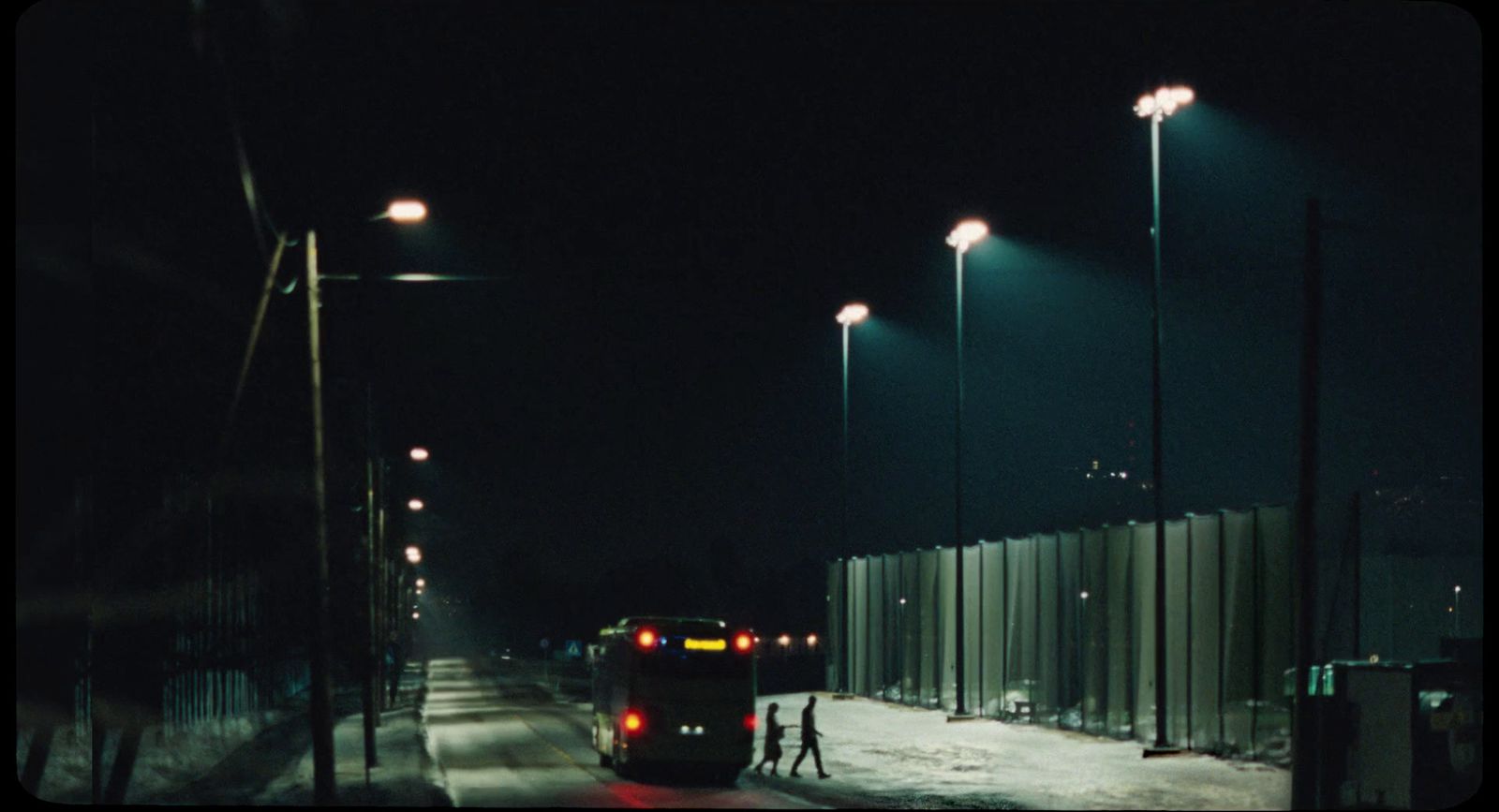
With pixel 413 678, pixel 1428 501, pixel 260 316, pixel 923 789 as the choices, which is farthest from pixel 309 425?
pixel 413 678

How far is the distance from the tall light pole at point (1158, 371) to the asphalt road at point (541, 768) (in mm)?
7237

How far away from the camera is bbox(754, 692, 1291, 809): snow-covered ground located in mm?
25453

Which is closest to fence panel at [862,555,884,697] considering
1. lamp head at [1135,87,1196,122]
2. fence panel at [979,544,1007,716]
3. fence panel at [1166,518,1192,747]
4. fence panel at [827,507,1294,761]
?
fence panel at [827,507,1294,761]

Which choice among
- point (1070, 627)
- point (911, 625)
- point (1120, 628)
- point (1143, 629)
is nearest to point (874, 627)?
point (911, 625)

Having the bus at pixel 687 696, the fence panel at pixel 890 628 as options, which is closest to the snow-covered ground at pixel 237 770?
the bus at pixel 687 696

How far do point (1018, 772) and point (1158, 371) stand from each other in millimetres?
7826

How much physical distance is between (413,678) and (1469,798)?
10052cm

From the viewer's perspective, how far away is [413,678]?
115000mm

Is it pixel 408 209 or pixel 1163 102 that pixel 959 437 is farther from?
pixel 408 209

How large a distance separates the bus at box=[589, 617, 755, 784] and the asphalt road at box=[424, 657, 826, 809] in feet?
2.03

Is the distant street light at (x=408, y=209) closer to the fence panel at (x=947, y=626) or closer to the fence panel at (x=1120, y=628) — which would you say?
the fence panel at (x=1120, y=628)

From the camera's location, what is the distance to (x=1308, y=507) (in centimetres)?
2020

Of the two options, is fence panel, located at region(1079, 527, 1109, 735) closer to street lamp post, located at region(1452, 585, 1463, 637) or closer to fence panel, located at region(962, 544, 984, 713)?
fence panel, located at region(962, 544, 984, 713)

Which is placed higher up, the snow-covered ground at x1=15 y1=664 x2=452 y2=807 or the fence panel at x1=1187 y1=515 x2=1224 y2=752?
the fence panel at x1=1187 y1=515 x2=1224 y2=752
